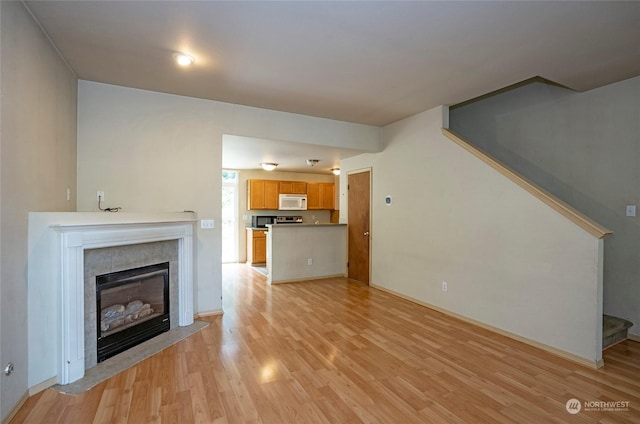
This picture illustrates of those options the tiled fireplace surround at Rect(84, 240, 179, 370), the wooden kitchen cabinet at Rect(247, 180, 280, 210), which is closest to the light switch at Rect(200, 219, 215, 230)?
the tiled fireplace surround at Rect(84, 240, 179, 370)

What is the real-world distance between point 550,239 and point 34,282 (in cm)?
445

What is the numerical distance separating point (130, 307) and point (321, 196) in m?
6.04

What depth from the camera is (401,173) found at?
478 centimetres

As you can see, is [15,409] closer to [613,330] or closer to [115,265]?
[115,265]

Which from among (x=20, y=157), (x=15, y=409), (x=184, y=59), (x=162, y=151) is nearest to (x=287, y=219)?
(x=162, y=151)

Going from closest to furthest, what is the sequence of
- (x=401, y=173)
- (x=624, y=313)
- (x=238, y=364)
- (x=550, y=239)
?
(x=238, y=364), (x=550, y=239), (x=624, y=313), (x=401, y=173)

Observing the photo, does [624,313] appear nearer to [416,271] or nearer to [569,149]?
[569,149]

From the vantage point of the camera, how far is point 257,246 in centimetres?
748

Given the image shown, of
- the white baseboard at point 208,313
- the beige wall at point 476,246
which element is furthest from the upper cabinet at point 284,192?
the white baseboard at point 208,313

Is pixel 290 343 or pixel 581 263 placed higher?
pixel 581 263

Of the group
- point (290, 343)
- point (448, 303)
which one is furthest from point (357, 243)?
point (290, 343)

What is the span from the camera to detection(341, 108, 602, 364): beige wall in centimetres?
287

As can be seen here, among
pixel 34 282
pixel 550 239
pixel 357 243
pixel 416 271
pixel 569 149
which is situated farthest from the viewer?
pixel 357 243

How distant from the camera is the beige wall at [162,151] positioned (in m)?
3.30
